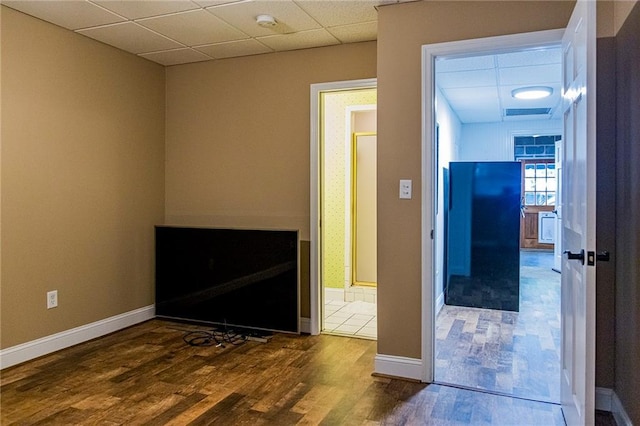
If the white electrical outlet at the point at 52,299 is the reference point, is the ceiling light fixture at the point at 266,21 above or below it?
above

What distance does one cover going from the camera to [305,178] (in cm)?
390

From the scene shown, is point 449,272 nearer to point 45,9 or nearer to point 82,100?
point 82,100

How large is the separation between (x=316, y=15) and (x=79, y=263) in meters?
2.55

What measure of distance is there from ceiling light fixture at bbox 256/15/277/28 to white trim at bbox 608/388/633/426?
3.04 meters

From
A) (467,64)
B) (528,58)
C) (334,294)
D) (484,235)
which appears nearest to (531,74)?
(528,58)

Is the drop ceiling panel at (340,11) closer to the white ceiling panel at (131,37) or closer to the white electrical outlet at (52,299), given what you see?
the white ceiling panel at (131,37)

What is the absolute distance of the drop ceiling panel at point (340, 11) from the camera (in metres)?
2.93

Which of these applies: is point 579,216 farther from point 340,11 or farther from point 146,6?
point 146,6

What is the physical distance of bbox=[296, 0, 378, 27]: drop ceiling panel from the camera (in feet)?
9.63

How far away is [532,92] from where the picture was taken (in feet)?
17.1

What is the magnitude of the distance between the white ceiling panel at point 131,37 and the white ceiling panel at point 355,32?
4.33ft

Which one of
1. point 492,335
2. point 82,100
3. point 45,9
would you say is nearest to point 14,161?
point 82,100

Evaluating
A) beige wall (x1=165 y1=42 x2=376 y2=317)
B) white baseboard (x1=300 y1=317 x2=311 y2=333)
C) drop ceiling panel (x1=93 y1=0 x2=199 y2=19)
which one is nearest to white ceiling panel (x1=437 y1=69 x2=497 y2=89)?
beige wall (x1=165 y1=42 x2=376 y2=317)

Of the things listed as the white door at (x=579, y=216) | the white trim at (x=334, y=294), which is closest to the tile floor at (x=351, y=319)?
the white trim at (x=334, y=294)
